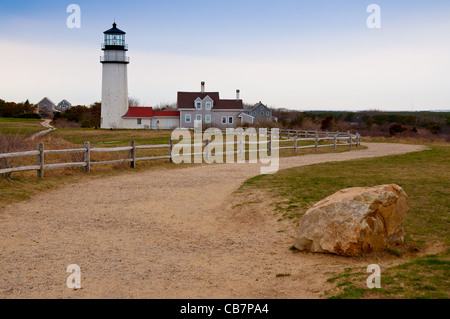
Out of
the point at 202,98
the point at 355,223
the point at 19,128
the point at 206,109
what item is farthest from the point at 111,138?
the point at 355,223

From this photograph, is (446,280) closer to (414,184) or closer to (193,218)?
(193,218)

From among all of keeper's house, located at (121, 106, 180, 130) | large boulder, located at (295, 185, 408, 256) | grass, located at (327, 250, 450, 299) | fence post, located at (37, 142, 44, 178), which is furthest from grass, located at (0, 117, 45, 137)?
grass, located at (327, 250, 450, 299)

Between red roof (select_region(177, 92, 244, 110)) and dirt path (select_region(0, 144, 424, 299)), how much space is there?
2023 inches

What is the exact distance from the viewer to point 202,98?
2539 inches

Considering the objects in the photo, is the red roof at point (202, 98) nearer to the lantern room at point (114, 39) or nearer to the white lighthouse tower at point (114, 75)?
the white lighthouse tower at point (114, 75)

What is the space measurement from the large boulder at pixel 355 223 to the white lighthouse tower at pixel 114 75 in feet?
171

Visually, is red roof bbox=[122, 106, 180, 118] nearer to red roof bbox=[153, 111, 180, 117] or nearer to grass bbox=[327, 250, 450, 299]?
red roof bbox=[153, 111, 180, 117]

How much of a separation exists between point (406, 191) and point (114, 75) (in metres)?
49.8

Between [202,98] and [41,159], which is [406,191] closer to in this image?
[41,159]

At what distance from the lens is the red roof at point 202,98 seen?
210 feet

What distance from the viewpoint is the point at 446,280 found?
5.72m

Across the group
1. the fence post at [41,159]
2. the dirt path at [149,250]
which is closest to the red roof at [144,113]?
the fence post at [41,159]
